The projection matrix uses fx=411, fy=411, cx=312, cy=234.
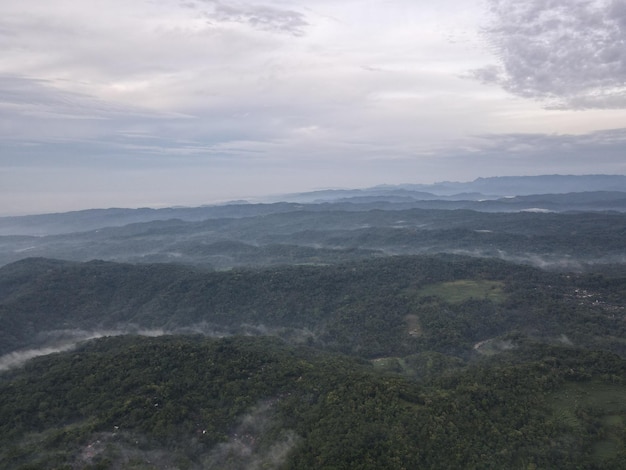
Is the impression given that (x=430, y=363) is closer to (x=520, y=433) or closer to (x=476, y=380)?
(x=476, y=380)

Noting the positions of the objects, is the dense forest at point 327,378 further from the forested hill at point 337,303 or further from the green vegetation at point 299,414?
the forested hill at point 337,303

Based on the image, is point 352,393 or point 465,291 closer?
point 352,393

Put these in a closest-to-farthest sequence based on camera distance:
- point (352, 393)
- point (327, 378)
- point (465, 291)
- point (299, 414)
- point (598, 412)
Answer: point (598, 412) < point (299, 414) < point (352, 393) < point (327, 378) < point (465, 291)

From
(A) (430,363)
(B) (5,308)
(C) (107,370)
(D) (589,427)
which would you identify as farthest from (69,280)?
(D) (589,427)

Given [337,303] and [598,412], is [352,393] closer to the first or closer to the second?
[598,412]

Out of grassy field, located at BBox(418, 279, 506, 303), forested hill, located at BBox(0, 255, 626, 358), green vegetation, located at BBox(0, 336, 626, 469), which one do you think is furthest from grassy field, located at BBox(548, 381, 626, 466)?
grassy field, located at BBox(418, 279, 506, 303)

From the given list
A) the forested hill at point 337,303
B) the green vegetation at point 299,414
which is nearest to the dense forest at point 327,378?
the green vegetation at point 299,414

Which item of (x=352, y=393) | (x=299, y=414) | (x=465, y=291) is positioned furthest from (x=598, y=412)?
(x=465, y=291)
